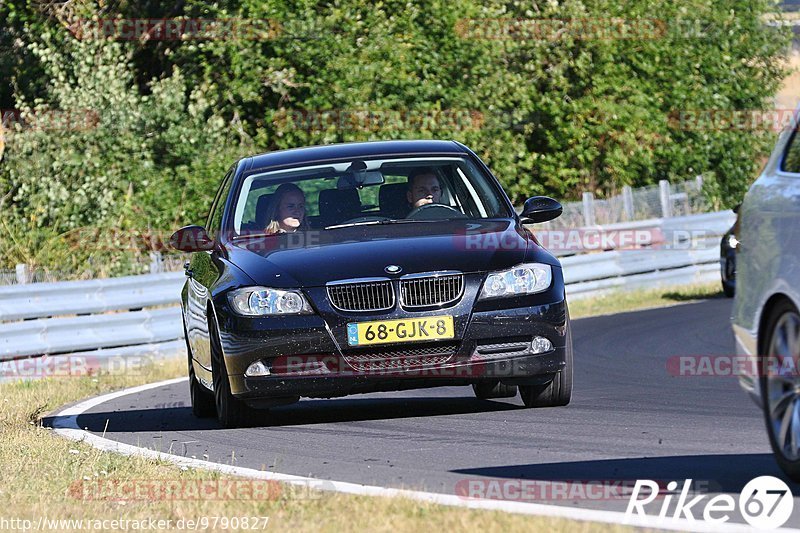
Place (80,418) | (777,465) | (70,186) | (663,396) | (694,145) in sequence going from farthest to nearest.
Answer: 1. (694,145)
2. (70,186)
3. (80,418)
4. (663,396)
5. (777,465)

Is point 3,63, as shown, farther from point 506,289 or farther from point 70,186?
point 506,289

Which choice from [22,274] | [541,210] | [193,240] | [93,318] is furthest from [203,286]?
[22,274]

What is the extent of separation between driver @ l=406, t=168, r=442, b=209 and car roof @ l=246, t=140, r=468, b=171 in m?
0.28

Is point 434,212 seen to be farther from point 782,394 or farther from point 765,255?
point 782,394

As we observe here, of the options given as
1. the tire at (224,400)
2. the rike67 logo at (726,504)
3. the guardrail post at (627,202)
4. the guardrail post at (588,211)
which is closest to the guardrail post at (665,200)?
the guardrail post at (627,202)

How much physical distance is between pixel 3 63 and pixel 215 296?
20.9 metres

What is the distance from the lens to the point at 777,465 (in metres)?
6.59

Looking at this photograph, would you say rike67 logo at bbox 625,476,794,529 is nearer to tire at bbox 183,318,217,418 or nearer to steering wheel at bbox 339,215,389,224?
steering wheel at bbox 339,215,389,224

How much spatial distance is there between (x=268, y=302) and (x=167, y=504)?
2.61 m

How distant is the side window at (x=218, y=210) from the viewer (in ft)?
34.8

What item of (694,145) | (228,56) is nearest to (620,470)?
(228,56)

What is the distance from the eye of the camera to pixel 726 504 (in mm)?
5734

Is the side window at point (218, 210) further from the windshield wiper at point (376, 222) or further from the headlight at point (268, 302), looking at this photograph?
the headlight at point (268, 302)

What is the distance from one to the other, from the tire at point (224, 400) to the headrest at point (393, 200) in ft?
4.24
